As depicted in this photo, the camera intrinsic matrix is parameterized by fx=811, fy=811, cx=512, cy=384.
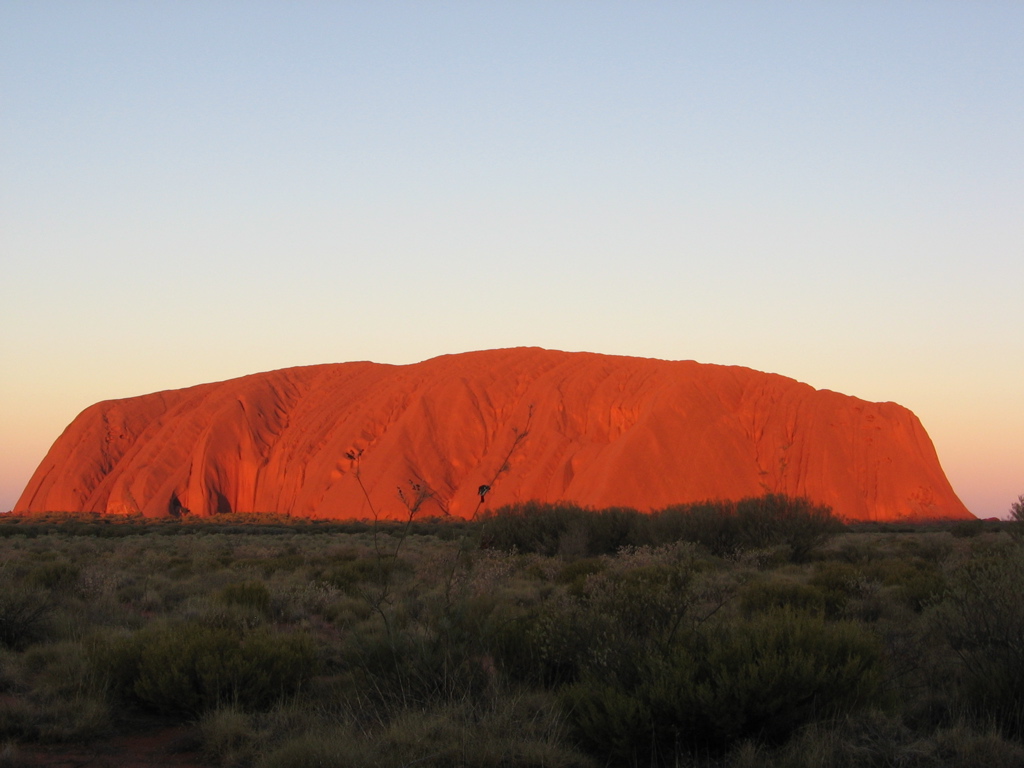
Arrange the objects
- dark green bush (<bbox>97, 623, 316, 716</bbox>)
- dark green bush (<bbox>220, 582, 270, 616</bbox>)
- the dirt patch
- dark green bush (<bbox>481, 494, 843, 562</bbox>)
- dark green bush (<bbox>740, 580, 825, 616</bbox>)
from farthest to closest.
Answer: dark green bush (<bbox>481, 494, 843, 562</bbox>) → dark green bush (<bbox>220, 582, 270, 616</bbox>) → dark green bush (<bbox>740, 580, 825, 616</bbox>) → dark green bush (<bbox>97, 623, 316, 716</bbox>) → the dirt patch

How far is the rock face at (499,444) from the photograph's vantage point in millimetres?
48125

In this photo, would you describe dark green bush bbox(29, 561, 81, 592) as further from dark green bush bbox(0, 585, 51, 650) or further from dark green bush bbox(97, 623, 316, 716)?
dark green bush bbox(97, 623, 316, 716)

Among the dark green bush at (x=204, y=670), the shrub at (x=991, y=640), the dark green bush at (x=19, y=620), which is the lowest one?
the dark green bush at (x=19, y=620)

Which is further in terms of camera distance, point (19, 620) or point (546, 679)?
point (19, 620)

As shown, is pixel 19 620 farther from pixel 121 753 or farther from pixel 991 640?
pixel 991 640

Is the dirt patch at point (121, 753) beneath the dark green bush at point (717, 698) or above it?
beneath

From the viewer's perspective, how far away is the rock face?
158 feet

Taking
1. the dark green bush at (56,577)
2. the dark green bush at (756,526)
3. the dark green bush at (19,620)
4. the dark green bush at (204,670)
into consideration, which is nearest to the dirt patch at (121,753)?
the dark green bush at (204,670)

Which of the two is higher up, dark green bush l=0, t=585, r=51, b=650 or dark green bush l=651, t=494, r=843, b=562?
dark green bush l=0, t=585, r=51, b=650

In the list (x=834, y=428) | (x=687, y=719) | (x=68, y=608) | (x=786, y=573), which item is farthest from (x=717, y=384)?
(x=687, y=719)

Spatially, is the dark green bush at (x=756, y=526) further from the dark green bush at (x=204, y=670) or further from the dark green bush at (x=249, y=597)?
the dark green bush at (x=204, y=670)

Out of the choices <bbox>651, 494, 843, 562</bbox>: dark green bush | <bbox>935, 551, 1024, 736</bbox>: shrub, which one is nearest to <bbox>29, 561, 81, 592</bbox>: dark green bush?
<bbox>935, 551, 1024, 736</bbox>: shrub

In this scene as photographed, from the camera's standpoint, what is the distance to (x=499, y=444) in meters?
53.8

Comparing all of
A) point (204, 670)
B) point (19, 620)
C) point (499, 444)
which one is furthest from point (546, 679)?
point (499, 444)
